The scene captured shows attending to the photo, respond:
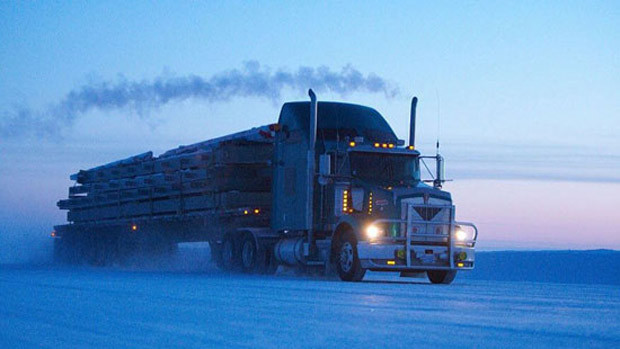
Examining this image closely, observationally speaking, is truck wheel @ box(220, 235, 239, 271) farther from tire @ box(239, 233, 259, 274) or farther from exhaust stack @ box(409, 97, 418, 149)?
exhaust stack @ box(409, 97, 418, 149)

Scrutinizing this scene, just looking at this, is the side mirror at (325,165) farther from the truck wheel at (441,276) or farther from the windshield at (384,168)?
the truck wheel at (441,276)

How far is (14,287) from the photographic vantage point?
1698 cm

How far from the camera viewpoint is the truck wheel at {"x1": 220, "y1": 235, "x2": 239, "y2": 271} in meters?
29.1

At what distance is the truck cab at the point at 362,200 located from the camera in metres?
23.3

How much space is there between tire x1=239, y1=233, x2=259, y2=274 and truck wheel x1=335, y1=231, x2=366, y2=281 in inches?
163

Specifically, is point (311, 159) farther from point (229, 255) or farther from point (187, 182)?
point (187, 182)

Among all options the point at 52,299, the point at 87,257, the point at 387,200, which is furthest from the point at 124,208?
the point at 52,299

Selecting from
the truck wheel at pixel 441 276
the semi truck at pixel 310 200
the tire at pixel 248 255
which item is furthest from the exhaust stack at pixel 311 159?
the truck wheel at pixel 441 276

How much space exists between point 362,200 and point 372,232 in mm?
1135

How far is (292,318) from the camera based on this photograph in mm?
11391

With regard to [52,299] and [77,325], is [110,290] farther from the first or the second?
[77,325]

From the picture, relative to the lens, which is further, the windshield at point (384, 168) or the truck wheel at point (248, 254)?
the truck wheel at point (248, 254)

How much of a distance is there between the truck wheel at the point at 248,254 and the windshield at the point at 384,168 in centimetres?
479

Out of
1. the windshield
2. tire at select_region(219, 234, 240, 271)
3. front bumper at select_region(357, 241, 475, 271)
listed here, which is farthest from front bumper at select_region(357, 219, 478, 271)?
tire at select_region(219, 234, 240, 271)
